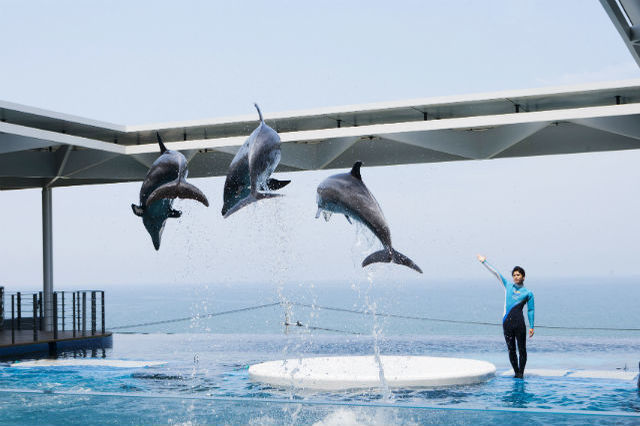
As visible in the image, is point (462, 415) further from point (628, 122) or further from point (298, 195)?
point (628, 122)

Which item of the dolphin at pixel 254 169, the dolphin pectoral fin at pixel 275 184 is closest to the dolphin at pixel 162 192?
the dolphin at pixel 254 169

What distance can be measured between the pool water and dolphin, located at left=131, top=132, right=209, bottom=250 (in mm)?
1468

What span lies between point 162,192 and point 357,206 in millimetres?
1550

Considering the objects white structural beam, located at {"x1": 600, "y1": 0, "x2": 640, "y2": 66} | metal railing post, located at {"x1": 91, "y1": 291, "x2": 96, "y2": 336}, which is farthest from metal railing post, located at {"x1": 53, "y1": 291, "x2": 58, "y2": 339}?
white structural beam, located at {"x1": 600, "y1": 0, "x2": 640, "y2": 66}

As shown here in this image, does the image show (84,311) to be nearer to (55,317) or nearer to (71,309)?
(71,309)

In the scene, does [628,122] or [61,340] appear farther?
[61,340]

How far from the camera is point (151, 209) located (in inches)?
265

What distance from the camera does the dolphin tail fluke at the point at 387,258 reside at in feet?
20.8

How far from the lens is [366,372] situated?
9578mm

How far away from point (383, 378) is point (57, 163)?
24.9 ft

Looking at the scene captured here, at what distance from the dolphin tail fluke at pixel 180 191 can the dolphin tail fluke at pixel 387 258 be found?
136 cm

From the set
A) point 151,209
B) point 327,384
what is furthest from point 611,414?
point 327,384

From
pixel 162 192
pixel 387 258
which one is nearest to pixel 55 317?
pixel 162 192

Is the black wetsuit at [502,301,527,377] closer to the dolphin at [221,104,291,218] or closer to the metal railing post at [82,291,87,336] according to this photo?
the dolphin at [221,104,291,218]
